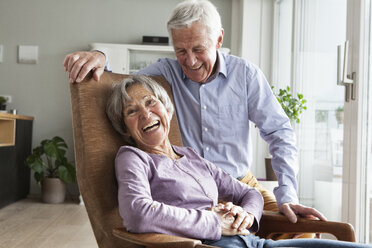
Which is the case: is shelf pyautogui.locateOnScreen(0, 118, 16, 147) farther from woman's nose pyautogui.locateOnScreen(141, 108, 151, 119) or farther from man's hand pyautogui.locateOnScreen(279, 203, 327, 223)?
man's hand pyautogui.locateOnScreen(279, 203, 327, 223)

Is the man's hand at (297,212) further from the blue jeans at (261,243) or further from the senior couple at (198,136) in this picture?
the blue jeans at (261,243)

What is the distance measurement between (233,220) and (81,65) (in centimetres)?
71

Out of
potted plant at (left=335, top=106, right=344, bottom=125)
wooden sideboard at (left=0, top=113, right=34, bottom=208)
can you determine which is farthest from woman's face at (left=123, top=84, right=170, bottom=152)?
wooden sideboard at (left=0, top=113, right=34, bottom=208)

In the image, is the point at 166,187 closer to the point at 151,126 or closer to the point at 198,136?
the point at 151,126

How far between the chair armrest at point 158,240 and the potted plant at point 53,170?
394cm

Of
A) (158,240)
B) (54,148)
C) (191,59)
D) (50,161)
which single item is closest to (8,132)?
(54,148)

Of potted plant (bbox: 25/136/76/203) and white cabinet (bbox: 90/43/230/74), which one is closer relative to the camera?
potted plant (bbox: 25/136/76/203)

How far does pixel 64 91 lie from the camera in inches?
220

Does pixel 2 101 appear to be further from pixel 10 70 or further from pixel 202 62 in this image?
pixel 202 62

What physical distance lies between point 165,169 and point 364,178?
1.43 m

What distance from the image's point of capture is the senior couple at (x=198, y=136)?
1.38 m

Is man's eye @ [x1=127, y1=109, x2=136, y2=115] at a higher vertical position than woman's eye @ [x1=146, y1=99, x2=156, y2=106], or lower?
lower

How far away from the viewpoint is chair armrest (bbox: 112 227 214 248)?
1134 millimetres

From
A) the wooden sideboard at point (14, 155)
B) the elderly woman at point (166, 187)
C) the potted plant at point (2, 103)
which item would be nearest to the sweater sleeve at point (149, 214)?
the elderly woman at point (166, 187)
